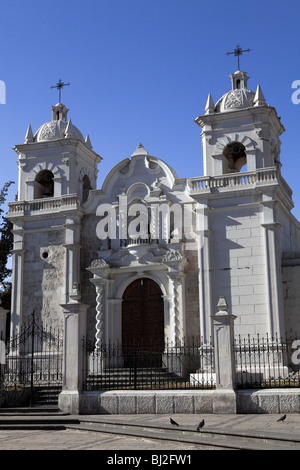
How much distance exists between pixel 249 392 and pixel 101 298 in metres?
10.1

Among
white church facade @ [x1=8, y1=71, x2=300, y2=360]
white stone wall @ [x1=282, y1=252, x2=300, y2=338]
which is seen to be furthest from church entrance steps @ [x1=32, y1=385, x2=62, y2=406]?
white stone wall @ [x1=282, y1=252, x2=300, y2=338]

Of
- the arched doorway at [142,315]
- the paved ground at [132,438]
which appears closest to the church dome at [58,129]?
the arched doorway at [142,315]

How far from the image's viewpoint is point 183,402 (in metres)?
15.5

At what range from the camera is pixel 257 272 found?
22.1 metres

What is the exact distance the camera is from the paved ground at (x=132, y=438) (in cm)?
1080

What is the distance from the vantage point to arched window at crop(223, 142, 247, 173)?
24.4 metres

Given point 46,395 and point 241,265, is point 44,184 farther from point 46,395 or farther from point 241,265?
point 46,395

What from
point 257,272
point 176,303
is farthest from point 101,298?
point 257,272

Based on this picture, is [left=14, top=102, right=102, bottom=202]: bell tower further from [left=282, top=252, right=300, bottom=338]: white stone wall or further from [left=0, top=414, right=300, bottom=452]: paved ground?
[left=0, top=414, right=300, bottom=452]: paved ground

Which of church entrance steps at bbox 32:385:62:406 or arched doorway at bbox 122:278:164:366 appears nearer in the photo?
church entrance steps at bbox 32:385:62:406

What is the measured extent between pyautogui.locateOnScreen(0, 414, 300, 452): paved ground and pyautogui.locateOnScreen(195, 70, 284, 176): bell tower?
11.8 m

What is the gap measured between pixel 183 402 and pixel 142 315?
8.72 m

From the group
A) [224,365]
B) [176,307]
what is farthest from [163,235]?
[224,365]

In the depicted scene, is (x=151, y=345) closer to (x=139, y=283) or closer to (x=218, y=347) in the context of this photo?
(x=139, y=283)
